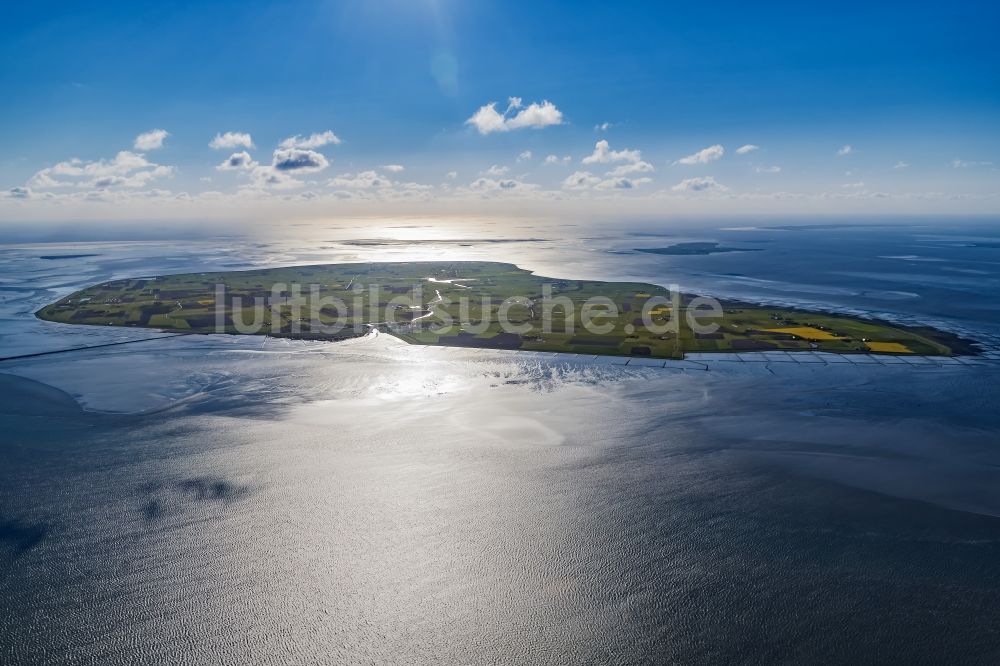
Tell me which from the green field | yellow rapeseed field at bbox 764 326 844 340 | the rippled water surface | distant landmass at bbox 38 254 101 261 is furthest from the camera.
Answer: distant landmass at bbox 38 254 101 261

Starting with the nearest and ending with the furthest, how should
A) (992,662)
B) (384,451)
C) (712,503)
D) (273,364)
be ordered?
(992,662) → (712,503) → (384,451) → (273,364)

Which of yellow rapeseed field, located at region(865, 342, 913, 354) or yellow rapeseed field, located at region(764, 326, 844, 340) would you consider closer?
yellow rapeseed field, located at region(865, 342, 913, 354)

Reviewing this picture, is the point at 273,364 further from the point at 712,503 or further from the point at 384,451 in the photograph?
the point at 712,503

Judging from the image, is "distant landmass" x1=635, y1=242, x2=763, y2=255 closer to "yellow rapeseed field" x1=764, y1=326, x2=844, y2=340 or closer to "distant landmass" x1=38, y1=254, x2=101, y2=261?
"yellow rapeseed field" x1=764, y1=326, x2=844, y2=340

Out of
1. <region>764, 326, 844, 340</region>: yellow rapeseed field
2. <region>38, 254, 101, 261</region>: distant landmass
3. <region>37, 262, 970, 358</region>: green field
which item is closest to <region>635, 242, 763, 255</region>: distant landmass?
<region>37, 262, 970, 358</region>: green field

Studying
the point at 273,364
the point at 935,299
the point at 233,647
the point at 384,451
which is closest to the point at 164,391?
the point at 273,364

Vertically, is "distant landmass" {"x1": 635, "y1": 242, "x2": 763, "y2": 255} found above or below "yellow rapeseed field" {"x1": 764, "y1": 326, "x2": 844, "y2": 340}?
above

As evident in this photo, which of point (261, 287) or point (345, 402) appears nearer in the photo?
point (345, 402)
